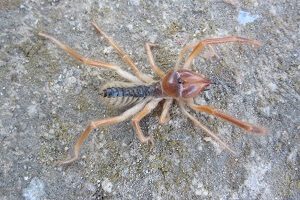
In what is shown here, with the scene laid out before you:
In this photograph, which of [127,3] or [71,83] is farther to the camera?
[127,3]

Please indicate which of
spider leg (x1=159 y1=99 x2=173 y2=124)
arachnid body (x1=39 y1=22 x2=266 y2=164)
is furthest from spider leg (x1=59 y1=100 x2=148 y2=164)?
spider leg (x1=159 y1=99 x2=173 y2=124)

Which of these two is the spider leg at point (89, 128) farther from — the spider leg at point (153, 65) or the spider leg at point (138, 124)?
the spider leg at point (153, 65)

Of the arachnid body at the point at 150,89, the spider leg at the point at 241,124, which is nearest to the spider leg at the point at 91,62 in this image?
the arachnid body at the point at 150,89

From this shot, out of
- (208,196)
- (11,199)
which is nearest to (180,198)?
(208,196)

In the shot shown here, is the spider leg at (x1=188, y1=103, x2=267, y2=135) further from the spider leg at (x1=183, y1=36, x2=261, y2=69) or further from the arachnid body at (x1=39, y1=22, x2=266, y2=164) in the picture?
the spider leg at (x1=183, y1=36, x2=261, y2=69)

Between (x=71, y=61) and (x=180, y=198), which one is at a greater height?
(x=71, y=61)

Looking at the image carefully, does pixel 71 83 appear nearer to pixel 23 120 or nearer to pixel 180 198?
pixel 23 120
